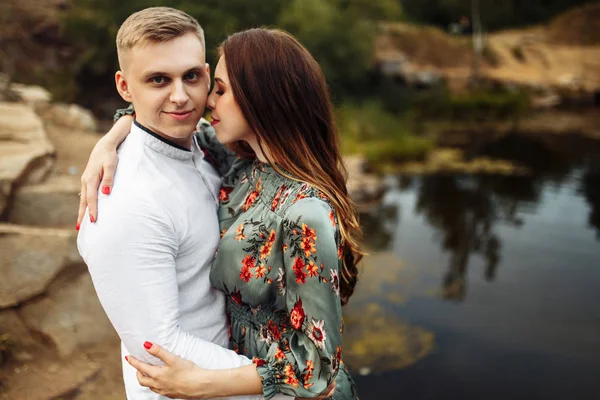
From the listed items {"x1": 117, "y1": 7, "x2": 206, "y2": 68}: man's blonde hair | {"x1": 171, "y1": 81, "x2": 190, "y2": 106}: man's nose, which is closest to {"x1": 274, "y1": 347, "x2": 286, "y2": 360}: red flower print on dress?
{"x1": 171, "y1": 81, "x2": 190, "y2": 106}: man's nose

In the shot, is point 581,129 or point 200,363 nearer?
point 200,363

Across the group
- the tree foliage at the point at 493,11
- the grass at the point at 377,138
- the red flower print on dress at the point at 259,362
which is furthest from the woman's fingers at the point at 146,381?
the tree foliage at the point at 493,11

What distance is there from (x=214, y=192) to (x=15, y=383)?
1343 millimetres

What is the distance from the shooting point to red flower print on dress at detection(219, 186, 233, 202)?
64.4 inches

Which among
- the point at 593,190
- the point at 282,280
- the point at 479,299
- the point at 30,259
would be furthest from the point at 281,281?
the point at 593,190

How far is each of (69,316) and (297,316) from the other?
5.50 ft

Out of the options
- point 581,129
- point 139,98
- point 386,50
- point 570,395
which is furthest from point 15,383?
point 386,50

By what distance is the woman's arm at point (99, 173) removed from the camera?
1.33m

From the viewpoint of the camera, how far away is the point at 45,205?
285 cm

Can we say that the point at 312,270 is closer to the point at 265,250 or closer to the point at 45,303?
the point at 265,250

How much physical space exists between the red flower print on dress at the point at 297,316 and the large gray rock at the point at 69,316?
5.33ft

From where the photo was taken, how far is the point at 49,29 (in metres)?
12.8

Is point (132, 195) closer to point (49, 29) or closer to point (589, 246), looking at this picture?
point (589, 246)

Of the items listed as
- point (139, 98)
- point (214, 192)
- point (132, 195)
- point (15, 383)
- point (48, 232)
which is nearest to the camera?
point (132, 195)
